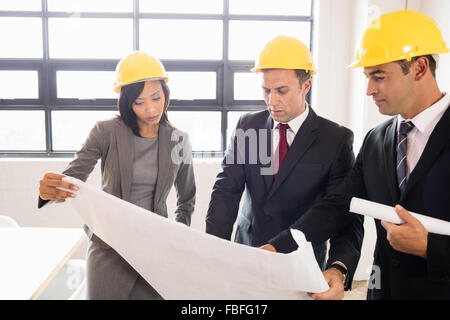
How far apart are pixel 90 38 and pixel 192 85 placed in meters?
1.01

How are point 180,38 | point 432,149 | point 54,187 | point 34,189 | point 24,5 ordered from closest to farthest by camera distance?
1. point 432,149
2. point 54,187
3. point 34,189
4. point 24,5
5. point 180,38

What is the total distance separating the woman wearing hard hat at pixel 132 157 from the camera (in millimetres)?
1729

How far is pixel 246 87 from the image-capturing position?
146 inches

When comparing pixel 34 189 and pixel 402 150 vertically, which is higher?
pixel 402 150

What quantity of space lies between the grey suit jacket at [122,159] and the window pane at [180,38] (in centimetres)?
182

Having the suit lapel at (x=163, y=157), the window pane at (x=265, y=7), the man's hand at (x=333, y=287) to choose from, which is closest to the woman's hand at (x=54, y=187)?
the suit lapel at (x=163, y=157)

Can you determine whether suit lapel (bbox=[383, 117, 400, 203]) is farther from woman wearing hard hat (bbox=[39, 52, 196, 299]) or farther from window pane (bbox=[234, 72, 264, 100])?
window pane (bbox=[234, 72, 264, 100])

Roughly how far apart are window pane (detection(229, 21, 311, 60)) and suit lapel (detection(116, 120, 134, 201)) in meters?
2.07

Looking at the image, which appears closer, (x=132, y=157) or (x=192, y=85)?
(x=132, y=157)

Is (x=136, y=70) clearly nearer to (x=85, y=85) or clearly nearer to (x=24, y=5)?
(x=85, y=85)

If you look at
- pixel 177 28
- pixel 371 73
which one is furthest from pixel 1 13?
pixel 371 73

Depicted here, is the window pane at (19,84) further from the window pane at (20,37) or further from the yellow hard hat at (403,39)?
the yellow hard hat at (403,39)

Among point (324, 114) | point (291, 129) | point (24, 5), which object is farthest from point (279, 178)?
point (24, 5)

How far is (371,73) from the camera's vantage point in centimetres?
127
